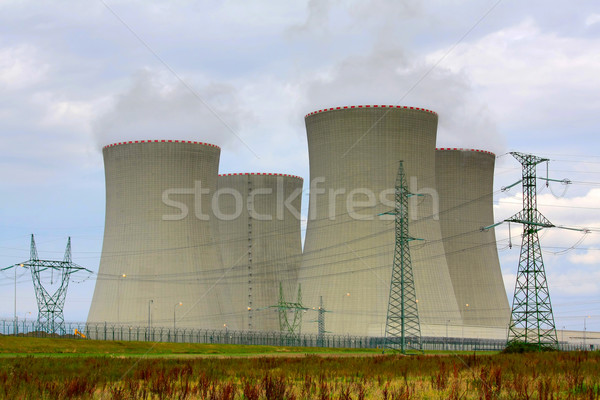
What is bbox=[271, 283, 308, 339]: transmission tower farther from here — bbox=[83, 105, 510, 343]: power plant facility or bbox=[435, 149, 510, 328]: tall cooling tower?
bbox=[435, 149, 510, 328]: tall cooling tower

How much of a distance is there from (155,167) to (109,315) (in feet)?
25.5

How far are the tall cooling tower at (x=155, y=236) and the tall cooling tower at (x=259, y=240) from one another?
11.6 metres

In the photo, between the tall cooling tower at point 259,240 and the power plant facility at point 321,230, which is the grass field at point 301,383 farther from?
the tall cooling tower at point 259,240

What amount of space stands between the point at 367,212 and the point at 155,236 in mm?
10374

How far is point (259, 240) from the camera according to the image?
172 feet

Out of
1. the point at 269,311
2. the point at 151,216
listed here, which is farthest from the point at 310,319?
the point at 151,216

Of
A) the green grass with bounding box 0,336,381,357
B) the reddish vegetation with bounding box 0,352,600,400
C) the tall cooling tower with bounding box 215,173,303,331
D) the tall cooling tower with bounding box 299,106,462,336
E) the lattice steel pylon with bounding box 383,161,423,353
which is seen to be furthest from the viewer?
the tall cooling tower with bounding box 215,173,303,331

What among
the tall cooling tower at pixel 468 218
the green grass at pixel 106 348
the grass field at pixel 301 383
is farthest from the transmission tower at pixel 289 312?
the grass field at pixel 301 383

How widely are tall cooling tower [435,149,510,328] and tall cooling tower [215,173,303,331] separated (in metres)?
10.1

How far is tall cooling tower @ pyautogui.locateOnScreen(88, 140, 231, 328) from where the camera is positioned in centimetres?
3866

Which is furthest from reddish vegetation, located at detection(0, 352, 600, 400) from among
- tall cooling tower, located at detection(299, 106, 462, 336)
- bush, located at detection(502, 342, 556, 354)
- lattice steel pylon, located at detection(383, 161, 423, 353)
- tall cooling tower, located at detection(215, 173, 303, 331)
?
tall cooling tower, located at detection(215, 173, 303, 331)

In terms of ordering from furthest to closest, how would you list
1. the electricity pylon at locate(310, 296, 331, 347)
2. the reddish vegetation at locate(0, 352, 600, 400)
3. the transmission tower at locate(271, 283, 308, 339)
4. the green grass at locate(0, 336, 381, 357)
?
the transmission tower at locate(271, 283, 308, 339) < the electricity pylon at locate(310, 296, 331, 347) < the green grass at locate(0, 336, 381, 357) < the reddish vegetation at locate(0, 352, 600, 400)

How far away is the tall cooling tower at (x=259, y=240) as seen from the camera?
52156mm

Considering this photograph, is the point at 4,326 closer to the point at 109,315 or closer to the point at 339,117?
the point at 109,315
